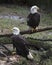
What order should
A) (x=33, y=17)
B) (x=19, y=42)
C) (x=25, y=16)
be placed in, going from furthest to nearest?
(x=25, y=16) < (x=33, y=17) < (x=19, y=42)

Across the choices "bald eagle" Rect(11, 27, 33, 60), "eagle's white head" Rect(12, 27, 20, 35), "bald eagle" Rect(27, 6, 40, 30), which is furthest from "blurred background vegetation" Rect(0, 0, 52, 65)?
"eagle's white head" Rect(12, 27, 20, 35)

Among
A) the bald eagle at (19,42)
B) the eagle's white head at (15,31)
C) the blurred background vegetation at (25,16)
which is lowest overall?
the blurred background vegetation at (25,16)

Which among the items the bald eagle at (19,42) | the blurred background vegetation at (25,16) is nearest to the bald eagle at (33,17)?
the blurred background vegetation at (25,16)

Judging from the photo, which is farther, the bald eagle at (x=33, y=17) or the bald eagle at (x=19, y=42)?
the bald eagle at (x=33, y=17)

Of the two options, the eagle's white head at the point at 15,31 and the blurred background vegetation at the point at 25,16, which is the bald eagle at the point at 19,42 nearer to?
the eagle's white head at the point at 15,31

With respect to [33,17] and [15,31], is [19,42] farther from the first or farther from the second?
[33,17]

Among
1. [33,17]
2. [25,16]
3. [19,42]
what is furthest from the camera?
[25,16]

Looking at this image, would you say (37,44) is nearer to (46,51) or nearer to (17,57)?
(46,51)

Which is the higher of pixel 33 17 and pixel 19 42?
pixel 33 17

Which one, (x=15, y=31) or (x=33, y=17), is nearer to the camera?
(x=15, y=31)

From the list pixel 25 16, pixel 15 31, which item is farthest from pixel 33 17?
pixel 25 16

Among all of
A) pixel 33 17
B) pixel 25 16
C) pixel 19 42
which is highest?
pixel 33 17

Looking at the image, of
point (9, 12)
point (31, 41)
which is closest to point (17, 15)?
point (9, 12)

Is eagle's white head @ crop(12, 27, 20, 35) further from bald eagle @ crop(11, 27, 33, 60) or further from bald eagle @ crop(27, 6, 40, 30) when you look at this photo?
bald eagle @ crop(27, 6, 40, 30)
